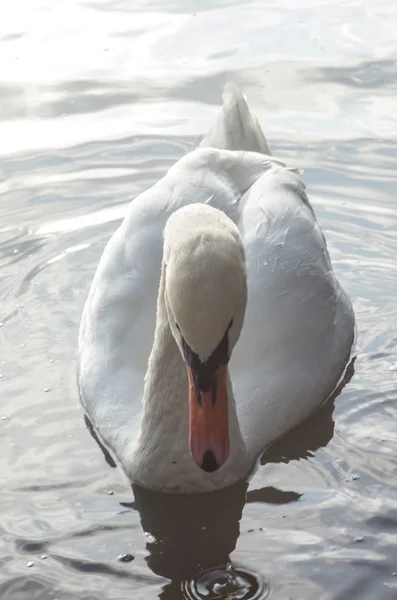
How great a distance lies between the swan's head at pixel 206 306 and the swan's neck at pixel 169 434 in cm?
49

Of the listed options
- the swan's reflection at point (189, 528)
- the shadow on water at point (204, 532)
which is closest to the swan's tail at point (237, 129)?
the shadow on water at point (204, 532)

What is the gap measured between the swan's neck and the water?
0.37 ft

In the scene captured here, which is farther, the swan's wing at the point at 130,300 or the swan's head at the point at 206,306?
the swan's wing at the point at 130,300

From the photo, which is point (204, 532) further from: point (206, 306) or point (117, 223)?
point (117, 223)

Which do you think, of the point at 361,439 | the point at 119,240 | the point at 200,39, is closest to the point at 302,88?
the point at 200,39

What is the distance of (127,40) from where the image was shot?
12562 millimetres

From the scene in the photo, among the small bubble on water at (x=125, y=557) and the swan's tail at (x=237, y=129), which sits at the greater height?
the swan's tail at (x=237, y=129)

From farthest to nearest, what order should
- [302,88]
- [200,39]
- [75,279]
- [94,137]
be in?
1. [200,39]
2. [302,88]
3. [94,137]
4. [75,279]

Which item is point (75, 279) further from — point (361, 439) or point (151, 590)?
point (151, 590)

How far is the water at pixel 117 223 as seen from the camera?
5766mm

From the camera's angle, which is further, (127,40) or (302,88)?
(127,40)

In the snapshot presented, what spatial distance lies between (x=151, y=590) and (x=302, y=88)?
663 cm

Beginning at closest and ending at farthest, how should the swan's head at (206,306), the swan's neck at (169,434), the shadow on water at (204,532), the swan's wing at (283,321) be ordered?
the swan's head at (206,306), the shadow on water at (204,532), the swan's neck at (169,434), the swan's wing at (283,321)

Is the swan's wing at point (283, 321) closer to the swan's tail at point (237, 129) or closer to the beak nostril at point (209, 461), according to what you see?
the swan's tail at point (237, 129)
